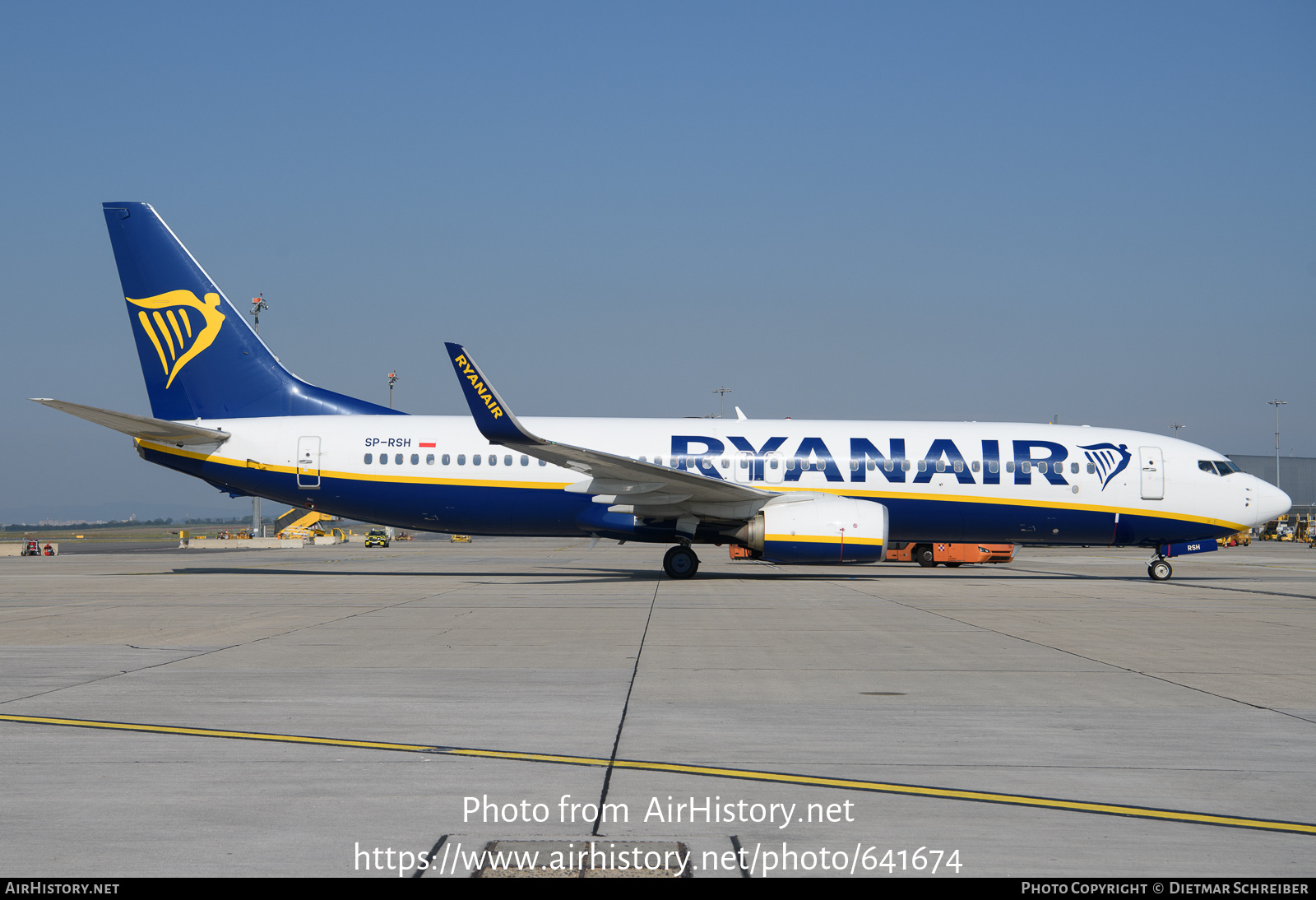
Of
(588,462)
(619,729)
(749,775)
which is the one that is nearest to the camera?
(749,775)

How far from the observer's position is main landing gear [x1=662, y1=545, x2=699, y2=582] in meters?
22.5

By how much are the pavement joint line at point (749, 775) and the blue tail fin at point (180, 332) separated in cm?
1890

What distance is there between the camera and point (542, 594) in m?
18.2

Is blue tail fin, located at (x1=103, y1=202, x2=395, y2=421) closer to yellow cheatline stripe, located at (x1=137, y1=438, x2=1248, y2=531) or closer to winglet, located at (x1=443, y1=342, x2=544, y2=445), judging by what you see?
yellow cheatline stripe, located at (x1=137, y1=438, x2=1248, y2=531)

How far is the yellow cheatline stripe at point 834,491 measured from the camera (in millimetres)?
23156

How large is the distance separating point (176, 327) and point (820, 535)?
16517mm

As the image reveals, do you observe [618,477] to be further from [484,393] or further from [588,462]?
[484,393]

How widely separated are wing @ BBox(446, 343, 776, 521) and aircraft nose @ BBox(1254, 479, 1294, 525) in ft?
41.2

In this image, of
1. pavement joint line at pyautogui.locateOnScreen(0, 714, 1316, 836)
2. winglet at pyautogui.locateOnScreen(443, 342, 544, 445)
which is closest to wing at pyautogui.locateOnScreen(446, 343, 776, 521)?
winglet at pyautogui.locateOnScreen(443, 342, 544, 445)

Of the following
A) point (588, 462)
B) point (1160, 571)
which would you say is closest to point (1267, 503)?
point (1160, 571)

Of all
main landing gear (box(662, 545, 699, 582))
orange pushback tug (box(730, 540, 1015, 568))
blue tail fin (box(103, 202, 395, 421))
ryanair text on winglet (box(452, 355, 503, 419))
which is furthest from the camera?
orange pushback tug (box(730, 540, 1015, 568))

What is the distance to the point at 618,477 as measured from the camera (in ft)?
71.4

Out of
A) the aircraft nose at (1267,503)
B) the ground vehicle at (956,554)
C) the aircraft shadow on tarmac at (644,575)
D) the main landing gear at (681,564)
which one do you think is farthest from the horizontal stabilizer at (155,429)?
the aircraft nose at (1267,503)

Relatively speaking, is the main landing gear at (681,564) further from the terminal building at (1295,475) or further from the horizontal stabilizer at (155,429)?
the terminal building at (1295,475)
